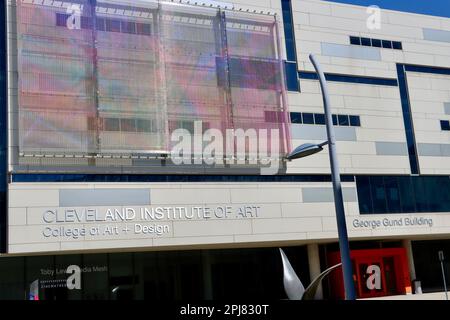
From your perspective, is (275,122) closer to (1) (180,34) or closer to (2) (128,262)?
(1) (180,34)

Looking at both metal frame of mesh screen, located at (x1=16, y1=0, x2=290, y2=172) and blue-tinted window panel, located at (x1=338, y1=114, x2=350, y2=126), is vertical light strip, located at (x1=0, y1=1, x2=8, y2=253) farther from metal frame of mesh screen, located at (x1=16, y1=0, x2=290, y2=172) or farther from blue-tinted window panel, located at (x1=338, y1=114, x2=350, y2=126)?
blue-tinted window panel, located at (x1=338, y1=114, x2=350, y2=126)

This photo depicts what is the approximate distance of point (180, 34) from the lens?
3153 centimetres

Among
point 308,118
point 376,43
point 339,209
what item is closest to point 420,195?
point 308,118

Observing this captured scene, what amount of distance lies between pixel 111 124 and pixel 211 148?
542cm

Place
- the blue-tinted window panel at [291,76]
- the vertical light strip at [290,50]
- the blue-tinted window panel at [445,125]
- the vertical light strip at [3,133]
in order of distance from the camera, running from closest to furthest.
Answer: the vertical light strip at [3,133], the blue-tinted window panel at [291,76], the vertical light strip at [290,50], the blue-tinted window panel at [445,125]

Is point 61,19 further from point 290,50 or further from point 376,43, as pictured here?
point 376,43

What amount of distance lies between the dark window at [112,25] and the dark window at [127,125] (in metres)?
4.81

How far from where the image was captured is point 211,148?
31.0 meters

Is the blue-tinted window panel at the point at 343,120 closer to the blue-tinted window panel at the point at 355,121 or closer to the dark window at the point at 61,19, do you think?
the blue-tinted window panel at the point at 355,121

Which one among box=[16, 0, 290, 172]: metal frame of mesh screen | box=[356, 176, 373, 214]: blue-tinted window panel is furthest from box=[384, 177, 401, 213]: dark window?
box=[16, 0, 290, 172]: metal frame of mesh screen

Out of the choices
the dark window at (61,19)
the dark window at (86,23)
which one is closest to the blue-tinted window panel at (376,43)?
the dark window at (86,23)

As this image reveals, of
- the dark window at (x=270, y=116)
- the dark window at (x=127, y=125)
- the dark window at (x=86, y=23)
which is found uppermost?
the dark window at (x=86, y=23)

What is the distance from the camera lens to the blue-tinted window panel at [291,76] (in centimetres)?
3400
